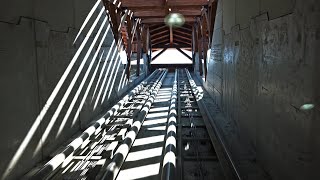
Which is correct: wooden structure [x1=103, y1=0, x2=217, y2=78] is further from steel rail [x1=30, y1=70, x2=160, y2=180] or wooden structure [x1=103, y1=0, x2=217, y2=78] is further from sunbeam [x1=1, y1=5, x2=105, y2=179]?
steel rail [x1=30, y1=70, x2=160, y2=180]

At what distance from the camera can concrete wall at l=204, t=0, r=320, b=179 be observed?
2.38 metres

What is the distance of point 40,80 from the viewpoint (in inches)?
162

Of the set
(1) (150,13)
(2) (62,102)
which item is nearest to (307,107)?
(2) (62,102)

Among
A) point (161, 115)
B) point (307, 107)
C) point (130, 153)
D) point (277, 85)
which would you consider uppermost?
point (277, 85)

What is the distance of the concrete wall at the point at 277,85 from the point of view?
238cm

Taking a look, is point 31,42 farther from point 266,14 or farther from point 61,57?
point 266,14

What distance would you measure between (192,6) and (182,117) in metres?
6.38

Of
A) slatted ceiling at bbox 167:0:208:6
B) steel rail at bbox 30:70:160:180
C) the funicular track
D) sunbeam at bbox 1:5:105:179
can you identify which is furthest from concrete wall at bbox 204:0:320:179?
slatted ceiling at bbox 167:0:208:6

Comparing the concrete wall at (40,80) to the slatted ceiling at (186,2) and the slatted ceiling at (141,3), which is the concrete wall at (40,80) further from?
the slatted ceiling at (186,2)

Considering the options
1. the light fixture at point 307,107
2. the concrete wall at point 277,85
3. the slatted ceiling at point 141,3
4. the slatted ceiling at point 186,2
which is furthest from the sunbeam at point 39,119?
the slatted ceiling at point 186,2

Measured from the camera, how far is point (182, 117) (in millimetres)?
7125

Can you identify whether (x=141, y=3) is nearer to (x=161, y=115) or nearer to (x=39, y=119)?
(x=161, y=115)

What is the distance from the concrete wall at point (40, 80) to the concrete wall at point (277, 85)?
2590 millimetres

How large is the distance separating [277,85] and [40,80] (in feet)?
9.53
